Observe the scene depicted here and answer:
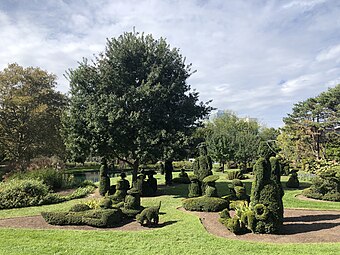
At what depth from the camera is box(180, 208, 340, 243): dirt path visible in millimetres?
8414

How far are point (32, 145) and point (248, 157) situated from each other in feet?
89.7

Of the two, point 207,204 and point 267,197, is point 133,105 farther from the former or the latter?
point 267,197

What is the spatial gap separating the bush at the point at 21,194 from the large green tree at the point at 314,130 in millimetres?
18661

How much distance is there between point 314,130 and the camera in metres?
28.8

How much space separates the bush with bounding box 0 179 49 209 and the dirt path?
907 cm

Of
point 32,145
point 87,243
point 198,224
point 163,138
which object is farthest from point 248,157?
point 87,243

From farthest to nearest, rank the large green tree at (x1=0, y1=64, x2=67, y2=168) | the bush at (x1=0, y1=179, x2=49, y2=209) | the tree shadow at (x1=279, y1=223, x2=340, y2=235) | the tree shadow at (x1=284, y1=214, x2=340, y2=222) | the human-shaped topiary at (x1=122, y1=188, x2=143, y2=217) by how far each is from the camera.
Answer: the large green tree at (x1=0, y1=64, x2=67, y2=168) < the bush at (x1=0, y1=179, x2=49, y2=209) < the human-shaped topiary at (x1=122, y1=188, x2=143, y2=217) < the tree shadow at (x1=284, y1=214, x2=340, y2=222) < the tree shadow at (x1=279, y1=223, x2=340, y2=235)

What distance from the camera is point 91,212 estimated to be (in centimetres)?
1062

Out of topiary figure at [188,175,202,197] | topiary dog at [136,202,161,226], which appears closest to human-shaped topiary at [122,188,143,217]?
topiary dog at [136,202,161,226]

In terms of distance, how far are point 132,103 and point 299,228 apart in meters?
11.6

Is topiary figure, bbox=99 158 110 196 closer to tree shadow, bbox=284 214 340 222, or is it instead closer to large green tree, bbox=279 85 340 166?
tree shadow, bbox=284 214 340 222

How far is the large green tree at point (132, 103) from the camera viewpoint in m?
17.0

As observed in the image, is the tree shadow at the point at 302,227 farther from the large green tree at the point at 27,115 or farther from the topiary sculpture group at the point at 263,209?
the large green tree at the point at 27,115

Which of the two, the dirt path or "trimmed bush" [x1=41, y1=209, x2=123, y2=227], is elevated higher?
"trimmed bush" [x1=41, y1=209, x2=123, y2=227]
